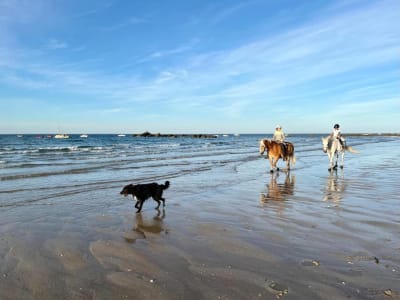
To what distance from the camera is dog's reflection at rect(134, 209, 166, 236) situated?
5988 millimetres

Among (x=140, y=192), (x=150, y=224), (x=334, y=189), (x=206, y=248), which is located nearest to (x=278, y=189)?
(x=334, y=189)

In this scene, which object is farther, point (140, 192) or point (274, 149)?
point (274, 149)

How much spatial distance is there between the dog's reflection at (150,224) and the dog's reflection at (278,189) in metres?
2.78

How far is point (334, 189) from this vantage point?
9953 mm

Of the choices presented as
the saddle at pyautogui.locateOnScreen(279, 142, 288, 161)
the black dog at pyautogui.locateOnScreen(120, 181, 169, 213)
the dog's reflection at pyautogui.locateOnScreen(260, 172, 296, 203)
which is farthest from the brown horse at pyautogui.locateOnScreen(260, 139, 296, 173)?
the black dog at pyautogui.locateOnScreen(120, 181, 169, 213)

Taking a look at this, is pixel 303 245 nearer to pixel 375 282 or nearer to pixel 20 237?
pixel 375 282

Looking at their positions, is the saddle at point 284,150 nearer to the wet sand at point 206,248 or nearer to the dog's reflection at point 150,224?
the wet sand at point 206,248

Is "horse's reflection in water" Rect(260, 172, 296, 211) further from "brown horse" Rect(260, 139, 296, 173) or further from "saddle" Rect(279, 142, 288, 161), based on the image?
"saddle" Rect(279, 142, 288, 161)

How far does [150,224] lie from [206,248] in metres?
1.78

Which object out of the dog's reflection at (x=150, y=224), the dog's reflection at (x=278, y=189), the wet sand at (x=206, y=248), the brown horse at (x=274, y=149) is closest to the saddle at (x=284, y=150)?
the brown horse at (x=274, y=149)

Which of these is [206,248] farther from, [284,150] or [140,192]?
[284,150]

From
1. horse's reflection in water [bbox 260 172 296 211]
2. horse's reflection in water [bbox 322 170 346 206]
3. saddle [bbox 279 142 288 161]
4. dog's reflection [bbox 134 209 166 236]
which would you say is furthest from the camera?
saddle [bbox 279 142 288 161]

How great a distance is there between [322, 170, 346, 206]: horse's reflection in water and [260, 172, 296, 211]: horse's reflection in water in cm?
97

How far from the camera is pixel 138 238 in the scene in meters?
5.53
